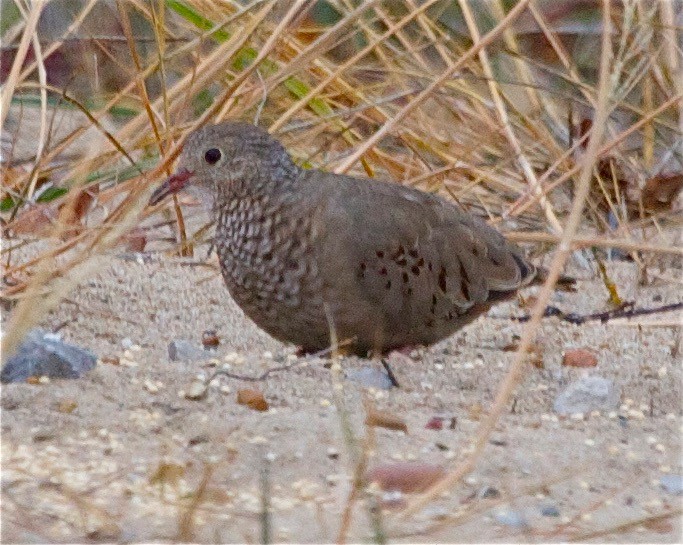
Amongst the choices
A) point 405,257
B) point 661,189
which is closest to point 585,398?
point 405,257

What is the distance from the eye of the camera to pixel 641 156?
519 cm

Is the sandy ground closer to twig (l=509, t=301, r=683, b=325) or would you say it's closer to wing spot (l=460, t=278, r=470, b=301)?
twig (l=509, t=301, r=683, b=325)

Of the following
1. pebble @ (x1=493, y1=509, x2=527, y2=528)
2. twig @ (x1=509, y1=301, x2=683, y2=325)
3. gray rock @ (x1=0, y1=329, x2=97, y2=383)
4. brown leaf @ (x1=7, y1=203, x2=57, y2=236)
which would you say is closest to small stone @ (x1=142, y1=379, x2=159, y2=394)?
gray rock @ (x1=0, y1=329, x2=97, y2=383)

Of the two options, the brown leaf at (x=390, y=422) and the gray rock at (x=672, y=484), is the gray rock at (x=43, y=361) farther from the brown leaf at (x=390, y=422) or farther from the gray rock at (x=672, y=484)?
the gray rock at (x=672, y=484)

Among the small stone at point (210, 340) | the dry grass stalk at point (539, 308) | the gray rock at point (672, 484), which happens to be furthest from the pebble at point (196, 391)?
the gray rock at point (672, 484)

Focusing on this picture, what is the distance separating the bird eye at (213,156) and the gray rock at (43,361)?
556 millimetres

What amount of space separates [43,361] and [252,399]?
41 centimetres

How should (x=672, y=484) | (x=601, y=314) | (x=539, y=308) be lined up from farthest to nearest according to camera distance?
(x=601, y=314) < (x=672, y=484) < (x=539, y=308)

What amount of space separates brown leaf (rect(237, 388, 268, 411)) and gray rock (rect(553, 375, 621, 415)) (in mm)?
596

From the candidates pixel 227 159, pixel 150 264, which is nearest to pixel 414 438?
pixel 227 159

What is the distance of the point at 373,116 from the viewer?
183 inches

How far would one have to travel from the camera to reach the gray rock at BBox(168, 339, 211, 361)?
11.1 feet

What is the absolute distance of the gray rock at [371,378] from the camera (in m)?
3.30

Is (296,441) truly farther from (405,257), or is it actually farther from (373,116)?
(373,116)
